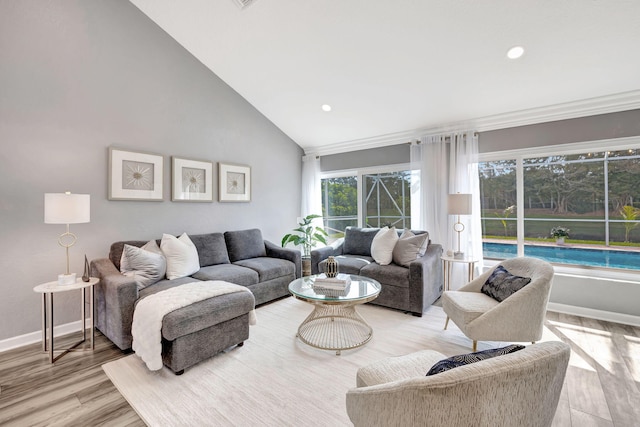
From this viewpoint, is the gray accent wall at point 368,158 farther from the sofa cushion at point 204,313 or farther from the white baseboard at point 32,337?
the white baseboard at point 32,337

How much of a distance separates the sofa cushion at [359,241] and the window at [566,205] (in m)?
1.65

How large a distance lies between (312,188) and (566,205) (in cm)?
392

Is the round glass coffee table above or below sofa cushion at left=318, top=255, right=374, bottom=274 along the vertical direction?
below

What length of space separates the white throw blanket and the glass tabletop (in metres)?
0.65

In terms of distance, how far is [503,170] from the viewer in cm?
397

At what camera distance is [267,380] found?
210cm

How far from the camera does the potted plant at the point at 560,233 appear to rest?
12.3ft

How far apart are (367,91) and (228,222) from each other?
9.23 ft

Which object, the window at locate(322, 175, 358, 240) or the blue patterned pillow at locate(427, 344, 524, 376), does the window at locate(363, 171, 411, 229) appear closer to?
the window at locate(322, 175, 358, 240)

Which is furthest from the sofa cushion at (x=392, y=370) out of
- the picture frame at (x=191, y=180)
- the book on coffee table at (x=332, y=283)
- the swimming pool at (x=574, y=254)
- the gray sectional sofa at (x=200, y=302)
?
the picture frame at (x=191, y=180)

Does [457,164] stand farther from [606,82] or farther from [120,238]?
[120,238]

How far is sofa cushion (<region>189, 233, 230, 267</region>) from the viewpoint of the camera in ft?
12.1

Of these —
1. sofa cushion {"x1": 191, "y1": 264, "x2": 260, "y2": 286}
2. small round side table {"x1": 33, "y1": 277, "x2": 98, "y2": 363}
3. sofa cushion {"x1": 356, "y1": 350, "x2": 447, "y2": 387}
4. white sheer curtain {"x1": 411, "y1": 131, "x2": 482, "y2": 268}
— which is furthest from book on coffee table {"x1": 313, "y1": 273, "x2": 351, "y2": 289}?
white sheer curtain {"x1": 411, "y1": 131, "x2": 482, "y2": 268}

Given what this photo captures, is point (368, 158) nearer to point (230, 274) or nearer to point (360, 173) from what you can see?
point (360, 173)
